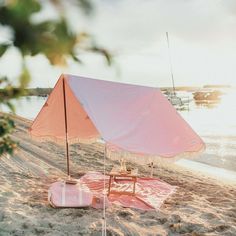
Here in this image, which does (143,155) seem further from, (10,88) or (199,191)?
(10,88)

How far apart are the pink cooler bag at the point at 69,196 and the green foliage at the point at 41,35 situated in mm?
5258

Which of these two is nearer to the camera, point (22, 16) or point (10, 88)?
point (22, 16)

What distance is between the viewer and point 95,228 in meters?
4.95

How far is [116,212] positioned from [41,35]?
525 centimetres

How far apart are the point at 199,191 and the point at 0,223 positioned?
4194 millimetres

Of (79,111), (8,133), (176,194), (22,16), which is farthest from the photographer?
(79,111)

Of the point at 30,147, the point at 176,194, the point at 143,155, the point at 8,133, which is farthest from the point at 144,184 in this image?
the point at 8,133

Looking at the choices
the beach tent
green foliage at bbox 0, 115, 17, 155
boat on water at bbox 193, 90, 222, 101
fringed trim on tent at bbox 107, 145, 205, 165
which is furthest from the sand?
boat on water at bbox 193, 90, 222, 101

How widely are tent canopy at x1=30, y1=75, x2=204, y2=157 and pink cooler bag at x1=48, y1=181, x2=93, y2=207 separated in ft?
3.33

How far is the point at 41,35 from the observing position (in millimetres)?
737

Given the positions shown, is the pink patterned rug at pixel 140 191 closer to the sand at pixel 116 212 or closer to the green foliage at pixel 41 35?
the sand at pixel 116 212

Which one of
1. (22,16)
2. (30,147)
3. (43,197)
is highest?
(30,147)

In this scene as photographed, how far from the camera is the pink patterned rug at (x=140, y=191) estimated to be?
628 cm

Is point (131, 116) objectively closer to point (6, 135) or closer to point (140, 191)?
point (140, 191)
